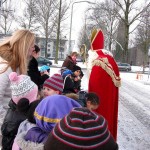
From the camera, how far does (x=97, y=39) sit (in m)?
3.43

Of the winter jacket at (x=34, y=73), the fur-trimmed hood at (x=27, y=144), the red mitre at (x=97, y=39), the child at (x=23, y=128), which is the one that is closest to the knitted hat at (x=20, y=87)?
the child at (x=23, y=128)

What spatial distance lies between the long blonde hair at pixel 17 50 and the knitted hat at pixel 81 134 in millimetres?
1588

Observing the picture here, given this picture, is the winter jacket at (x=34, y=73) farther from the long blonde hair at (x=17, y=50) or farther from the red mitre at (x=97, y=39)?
the long blonde hair at (x=17, y=50)

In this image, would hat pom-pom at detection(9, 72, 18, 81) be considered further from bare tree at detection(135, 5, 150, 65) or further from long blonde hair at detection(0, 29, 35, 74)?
bare tree at detection(135, 5, 150, 65)

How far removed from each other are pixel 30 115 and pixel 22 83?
1.54ft

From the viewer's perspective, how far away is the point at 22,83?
261cm

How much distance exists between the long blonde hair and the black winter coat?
405 mm

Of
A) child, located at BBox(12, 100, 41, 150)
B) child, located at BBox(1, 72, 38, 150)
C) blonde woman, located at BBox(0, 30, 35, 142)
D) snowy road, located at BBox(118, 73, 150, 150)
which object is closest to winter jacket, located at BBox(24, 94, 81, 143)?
child, located at BBox(12, 100, 41, 150)

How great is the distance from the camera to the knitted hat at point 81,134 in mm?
1290

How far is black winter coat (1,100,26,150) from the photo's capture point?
2.51 m

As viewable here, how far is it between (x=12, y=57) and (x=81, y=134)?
1.71 m

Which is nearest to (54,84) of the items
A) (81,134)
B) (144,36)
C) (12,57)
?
(12,57)

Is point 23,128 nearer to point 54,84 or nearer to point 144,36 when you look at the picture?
point 54,84

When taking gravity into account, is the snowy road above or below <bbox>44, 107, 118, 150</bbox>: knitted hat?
below
